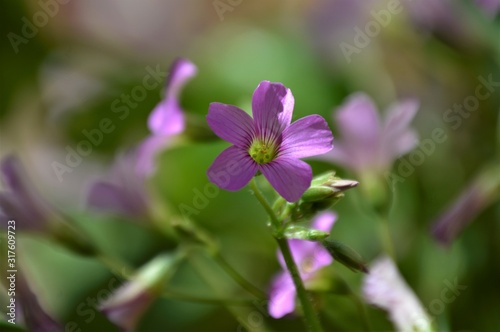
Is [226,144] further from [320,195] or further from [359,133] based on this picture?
[320,195]

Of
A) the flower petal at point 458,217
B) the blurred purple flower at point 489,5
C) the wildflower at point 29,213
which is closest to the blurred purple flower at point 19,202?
the wildflower at point 29,213

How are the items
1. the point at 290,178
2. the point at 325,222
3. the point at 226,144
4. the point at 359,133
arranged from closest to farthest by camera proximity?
the point at 290,178 < the point at 325,222 < the point at 359,133 < the point at 226,144

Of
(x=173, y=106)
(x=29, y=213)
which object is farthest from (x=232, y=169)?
(x=29, y=213)

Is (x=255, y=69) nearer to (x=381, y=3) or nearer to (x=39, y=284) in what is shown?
(x=381, y=3)

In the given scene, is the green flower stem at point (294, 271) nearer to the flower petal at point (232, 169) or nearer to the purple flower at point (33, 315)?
the flower petal at point (232, 169)

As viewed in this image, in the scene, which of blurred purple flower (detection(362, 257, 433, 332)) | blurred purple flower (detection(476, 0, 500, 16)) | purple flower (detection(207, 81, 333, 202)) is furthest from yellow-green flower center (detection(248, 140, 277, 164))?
blurred purple flower (detection(476, 0, 500, 16))

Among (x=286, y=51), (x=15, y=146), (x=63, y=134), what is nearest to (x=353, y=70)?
(x=286, y=51)
